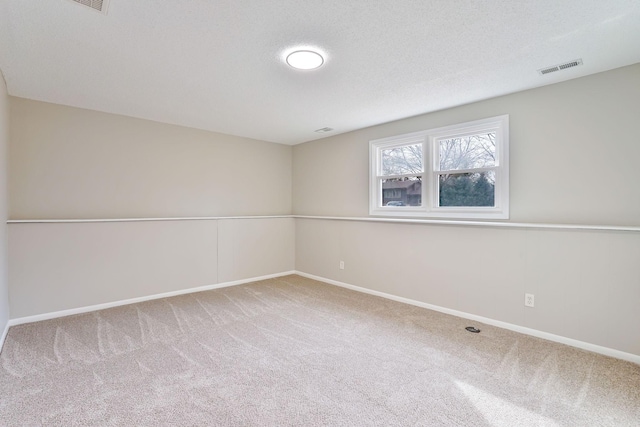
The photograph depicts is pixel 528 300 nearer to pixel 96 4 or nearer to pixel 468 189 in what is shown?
pixel 468 189

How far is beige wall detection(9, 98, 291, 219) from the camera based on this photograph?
11.0ft

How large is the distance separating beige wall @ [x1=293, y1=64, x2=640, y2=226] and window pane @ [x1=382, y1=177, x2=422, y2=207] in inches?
33.6

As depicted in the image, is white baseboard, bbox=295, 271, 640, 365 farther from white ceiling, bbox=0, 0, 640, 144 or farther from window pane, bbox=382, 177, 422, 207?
white ceiling, bbox=0, 0, 640, 144

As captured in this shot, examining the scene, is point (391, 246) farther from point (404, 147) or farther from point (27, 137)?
point (27, 137)

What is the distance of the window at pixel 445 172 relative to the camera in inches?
128

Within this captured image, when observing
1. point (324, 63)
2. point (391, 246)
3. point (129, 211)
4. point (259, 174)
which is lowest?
point (391, 246)

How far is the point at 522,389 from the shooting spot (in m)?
2.07

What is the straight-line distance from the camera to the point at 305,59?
2418mm

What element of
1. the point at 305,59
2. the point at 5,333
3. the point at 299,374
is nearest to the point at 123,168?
the point at 5,333

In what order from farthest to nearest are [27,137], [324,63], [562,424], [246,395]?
[27,137], [324,63], [246,395], [562,424]

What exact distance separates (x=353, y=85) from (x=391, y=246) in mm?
2156

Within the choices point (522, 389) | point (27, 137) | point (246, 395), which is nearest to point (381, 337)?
point (522, 389)

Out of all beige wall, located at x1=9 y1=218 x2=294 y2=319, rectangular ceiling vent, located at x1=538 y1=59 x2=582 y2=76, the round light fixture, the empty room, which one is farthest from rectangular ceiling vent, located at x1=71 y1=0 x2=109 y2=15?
rectangular ceiling vent, located at x1=538 y1=59 x2=582 y2=76

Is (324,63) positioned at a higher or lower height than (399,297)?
higher
